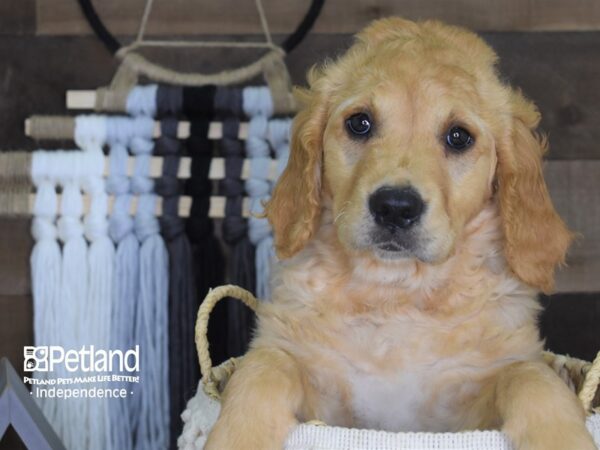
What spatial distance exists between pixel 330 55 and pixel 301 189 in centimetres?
91

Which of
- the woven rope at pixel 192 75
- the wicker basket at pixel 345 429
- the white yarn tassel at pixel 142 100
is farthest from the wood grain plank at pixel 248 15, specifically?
the wicker basket at pixel 345 429

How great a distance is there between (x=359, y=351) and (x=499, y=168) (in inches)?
19.4

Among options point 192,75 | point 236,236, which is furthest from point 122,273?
point 192,75

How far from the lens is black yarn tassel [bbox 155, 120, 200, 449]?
2547 millimetres

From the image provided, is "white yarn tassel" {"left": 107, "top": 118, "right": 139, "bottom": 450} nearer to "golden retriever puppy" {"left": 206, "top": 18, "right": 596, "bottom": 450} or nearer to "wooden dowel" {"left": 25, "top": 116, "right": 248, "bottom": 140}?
"wooden dowel" {"left": 25, "top": 116, "right": 248, "bottom": 140}

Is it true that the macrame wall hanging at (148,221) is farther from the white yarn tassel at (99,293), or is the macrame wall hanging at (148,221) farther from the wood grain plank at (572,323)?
the wood grain plank at (572,323)

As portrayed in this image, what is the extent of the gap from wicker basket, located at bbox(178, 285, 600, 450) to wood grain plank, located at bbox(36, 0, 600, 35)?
109 centimetres

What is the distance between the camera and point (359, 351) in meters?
1.76

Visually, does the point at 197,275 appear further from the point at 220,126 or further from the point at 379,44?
the point at 379,44

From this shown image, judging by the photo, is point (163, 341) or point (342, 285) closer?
point (342, 285)

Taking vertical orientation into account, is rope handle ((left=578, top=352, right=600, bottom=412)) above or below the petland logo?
above

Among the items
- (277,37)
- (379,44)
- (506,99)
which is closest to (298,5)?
(277,37)

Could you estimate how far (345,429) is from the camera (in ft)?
4.70

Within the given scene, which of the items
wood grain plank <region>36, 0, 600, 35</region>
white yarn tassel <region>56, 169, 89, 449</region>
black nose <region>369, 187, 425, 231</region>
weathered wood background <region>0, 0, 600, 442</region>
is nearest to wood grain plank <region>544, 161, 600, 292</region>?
weathered wood background <region>0, 0, 600, 442</region>
